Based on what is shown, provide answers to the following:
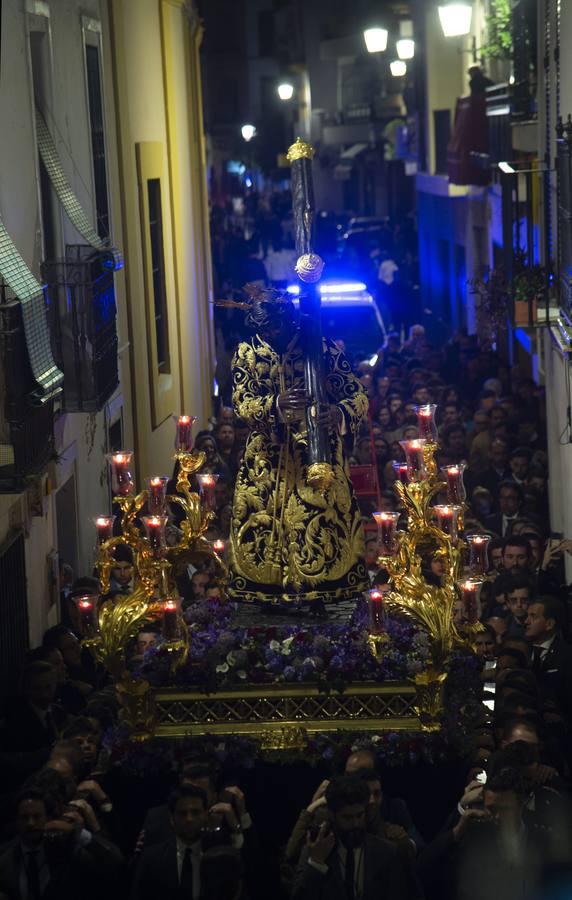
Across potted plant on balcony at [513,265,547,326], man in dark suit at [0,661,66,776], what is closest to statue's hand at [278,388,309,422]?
man in dark suit at [0,661,66,776]

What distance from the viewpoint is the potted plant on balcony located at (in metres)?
17.4

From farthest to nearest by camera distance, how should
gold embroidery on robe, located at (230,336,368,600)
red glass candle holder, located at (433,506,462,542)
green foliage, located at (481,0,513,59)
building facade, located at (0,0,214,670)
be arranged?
green foliage, located at (481,0,513,59), building facade, located at (0,0,214,670), gold embroidery on robe, located at (230,336,368,600), red glass candle holder, located at (433,506,462,542)

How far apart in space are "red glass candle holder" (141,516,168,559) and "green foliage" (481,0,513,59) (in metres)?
13.5

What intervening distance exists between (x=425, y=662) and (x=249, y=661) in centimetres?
98

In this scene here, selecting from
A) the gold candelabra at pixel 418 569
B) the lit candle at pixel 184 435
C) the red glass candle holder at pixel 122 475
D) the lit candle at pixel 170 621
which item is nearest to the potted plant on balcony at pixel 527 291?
the lit candle at pixel 184 435

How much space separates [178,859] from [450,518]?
100.0 inches

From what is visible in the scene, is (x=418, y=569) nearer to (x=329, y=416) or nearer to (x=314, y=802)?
(x=329, y=416)

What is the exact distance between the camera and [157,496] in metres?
10.5

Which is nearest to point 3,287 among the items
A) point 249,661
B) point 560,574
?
point 249,661

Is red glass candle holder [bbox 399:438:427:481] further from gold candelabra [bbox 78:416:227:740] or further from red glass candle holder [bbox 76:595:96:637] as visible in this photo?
red glass candle holder [bbox 76:595:96:637]

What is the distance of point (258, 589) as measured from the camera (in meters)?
11.0

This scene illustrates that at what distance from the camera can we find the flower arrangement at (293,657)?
10172mm

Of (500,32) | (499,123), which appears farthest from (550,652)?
(499,123)

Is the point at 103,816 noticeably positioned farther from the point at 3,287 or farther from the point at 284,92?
the point at 284,92
